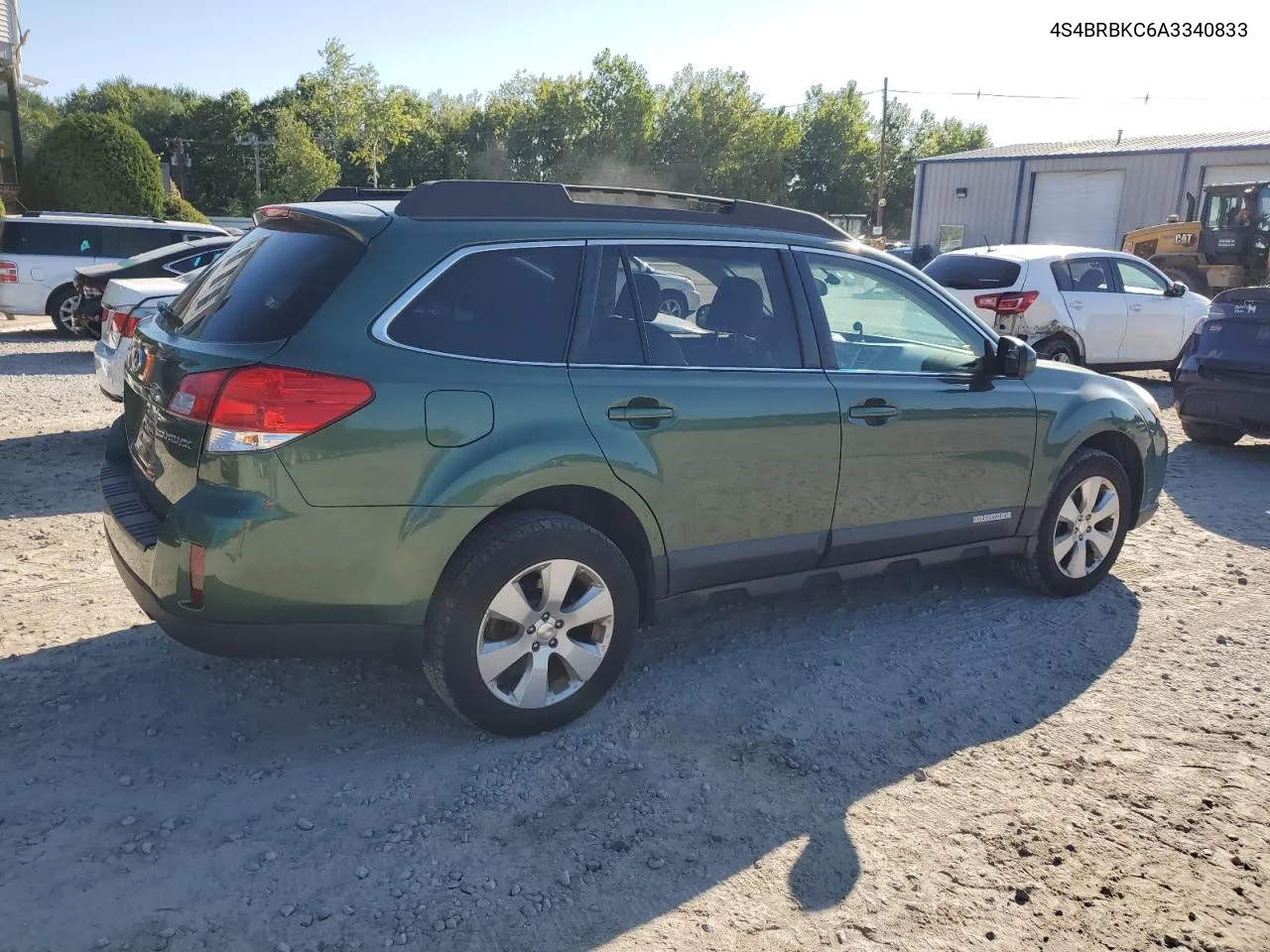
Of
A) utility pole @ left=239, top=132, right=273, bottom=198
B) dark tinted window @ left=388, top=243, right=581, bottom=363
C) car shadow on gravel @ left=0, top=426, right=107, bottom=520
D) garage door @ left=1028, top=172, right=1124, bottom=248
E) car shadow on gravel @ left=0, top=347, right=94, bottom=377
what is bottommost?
car shadow on gravel @ left=0, top=426, right=107, bottom=520

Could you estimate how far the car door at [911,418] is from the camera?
14.2 ft

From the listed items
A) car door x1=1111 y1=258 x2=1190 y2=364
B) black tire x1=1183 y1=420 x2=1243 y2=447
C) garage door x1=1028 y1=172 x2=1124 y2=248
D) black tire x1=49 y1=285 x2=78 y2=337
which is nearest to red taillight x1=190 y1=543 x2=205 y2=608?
black tire x1=1183 y1=420 x2=1243 y2=447

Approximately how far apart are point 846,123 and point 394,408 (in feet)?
243

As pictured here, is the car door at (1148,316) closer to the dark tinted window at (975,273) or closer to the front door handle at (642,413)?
the dark tinted window at (975,273)

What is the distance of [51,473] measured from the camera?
6.98m

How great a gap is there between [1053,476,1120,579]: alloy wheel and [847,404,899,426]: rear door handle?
1.33 metres

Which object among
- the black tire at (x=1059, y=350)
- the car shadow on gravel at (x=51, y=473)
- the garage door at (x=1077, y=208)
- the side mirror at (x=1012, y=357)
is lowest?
the car shadow on gravel at (x=51, y=473)

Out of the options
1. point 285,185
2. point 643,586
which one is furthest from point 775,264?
point 285,185

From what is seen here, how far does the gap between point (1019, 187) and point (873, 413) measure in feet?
127

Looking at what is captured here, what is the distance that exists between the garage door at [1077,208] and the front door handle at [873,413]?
35.6 metres

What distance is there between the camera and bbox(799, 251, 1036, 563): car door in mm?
4324

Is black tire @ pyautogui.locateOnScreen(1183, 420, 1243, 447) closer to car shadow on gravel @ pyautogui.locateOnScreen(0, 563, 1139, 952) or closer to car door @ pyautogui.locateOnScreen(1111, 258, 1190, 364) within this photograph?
car door @ pyautogui.locateOnScreen(1111, 258, 1190, 364)

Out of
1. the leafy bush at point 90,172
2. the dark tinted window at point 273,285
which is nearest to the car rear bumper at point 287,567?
the dark tinted window at point 273,285

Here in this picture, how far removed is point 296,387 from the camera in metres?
3.12
